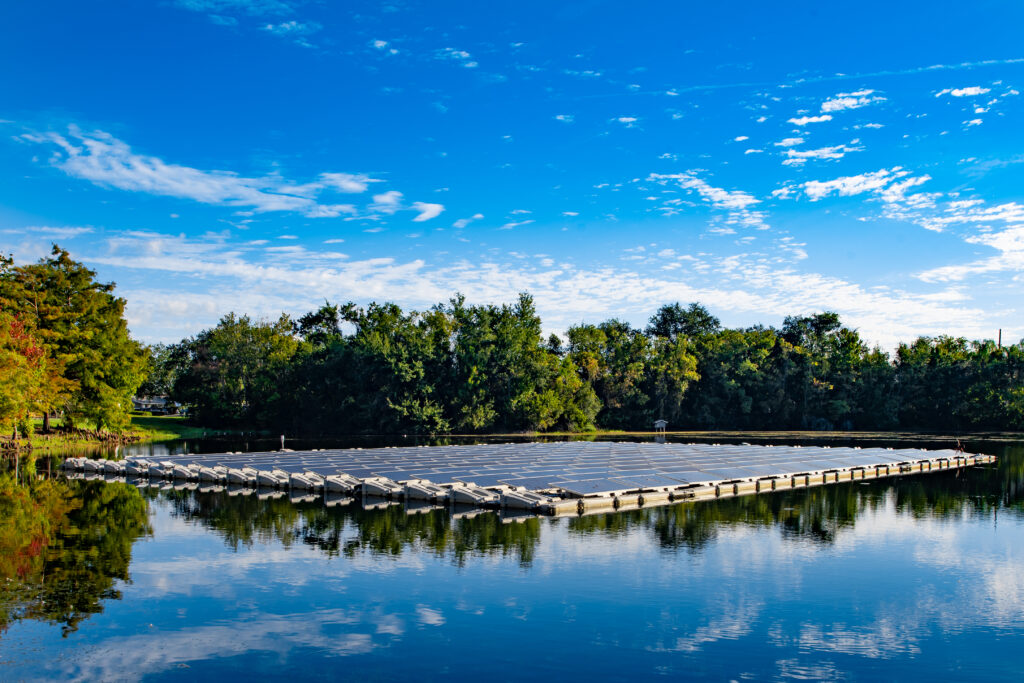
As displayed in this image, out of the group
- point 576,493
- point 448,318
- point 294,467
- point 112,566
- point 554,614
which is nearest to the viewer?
point 554,614

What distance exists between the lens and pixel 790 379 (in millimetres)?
96438

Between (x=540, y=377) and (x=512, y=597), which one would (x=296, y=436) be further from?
(x=512, y=597)

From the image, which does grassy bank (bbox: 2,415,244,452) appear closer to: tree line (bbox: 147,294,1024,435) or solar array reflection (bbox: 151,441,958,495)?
tree line (bbox: 147,294,1024,435)

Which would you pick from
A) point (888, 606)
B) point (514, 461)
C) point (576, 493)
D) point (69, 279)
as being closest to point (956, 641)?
point (888, 606)

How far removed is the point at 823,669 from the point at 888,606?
433 cm

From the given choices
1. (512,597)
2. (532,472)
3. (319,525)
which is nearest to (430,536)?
(319,525)

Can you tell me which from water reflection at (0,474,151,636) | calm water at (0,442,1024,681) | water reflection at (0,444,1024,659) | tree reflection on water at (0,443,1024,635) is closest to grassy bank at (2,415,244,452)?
water reflection at (0,444,1024,659)

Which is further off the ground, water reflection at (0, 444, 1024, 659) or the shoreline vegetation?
the shoreline vegetation

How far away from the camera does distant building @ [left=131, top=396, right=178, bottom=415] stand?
129375 millimetres

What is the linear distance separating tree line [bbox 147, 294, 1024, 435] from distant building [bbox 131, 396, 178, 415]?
32.4 m

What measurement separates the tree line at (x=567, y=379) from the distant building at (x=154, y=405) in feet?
106

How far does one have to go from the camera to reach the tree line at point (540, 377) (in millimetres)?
81438

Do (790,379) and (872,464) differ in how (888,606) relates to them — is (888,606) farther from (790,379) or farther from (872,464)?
(790,379)

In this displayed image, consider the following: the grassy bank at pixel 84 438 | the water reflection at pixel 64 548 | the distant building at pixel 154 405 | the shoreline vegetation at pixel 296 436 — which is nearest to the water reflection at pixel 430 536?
the water reflection at pixel 64 548
